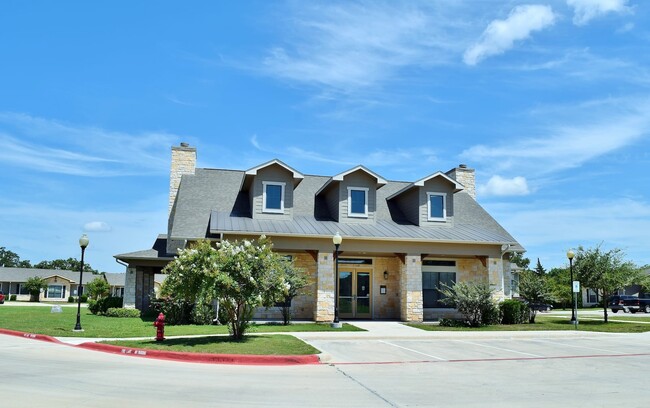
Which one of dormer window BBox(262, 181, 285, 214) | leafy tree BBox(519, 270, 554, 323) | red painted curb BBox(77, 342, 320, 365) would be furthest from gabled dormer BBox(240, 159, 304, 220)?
red painted curb BBox(77, 342, 320, 365)

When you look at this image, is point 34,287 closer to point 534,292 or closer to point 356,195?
point 356,195

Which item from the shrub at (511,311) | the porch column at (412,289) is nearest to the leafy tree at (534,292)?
the shrub at (511,311)

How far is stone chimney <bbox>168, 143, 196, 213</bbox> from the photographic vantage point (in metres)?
30.1

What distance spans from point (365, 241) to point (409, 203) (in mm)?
5153

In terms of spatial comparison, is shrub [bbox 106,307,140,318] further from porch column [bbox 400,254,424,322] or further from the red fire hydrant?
porch column [bbox 400,254,424,322]

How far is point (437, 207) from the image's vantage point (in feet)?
93.2

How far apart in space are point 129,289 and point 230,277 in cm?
1601

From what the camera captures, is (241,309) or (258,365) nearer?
(258,365)

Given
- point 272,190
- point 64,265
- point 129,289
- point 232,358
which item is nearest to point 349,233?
point 272,190

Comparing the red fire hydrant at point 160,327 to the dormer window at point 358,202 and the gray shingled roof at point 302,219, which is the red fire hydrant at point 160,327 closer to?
the gray shingled roof at point 302,219

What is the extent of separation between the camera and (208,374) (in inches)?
433

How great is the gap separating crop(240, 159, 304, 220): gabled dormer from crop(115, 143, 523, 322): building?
5 centimetres

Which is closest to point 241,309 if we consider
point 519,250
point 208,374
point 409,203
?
point 208,374

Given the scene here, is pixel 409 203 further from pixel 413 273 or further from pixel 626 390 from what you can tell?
pixel 626 390
